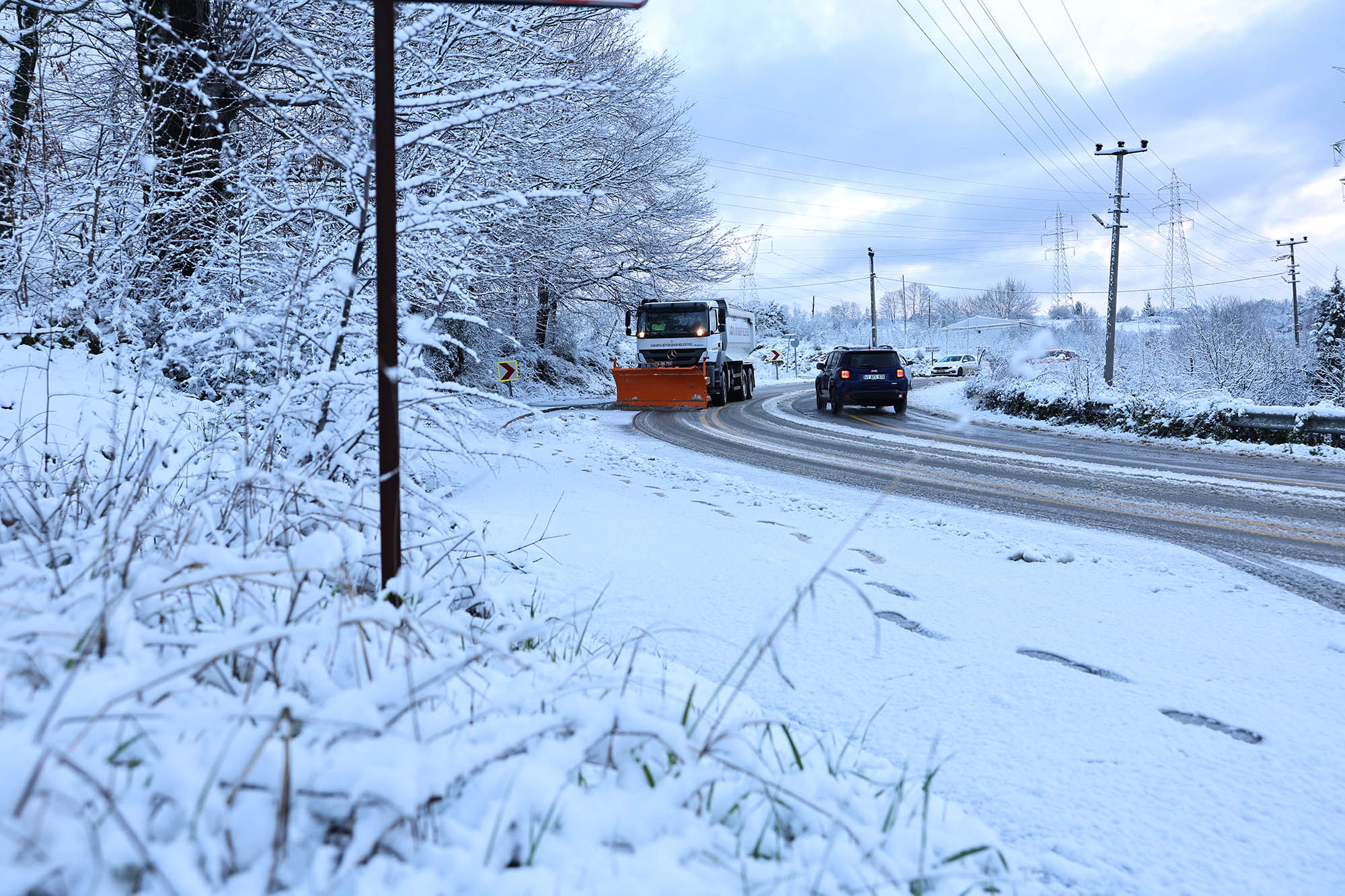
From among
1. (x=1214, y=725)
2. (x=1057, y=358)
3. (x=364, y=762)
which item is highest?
(x=1057, y=358)

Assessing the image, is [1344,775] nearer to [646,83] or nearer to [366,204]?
[366,204]

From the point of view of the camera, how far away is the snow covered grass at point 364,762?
3.80 ft

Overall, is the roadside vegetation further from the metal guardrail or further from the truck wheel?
the truck wheel

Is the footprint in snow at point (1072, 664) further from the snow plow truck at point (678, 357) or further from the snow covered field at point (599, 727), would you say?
the snow plow truck at point (678, 357)

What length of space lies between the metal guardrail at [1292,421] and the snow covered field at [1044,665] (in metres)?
9.18

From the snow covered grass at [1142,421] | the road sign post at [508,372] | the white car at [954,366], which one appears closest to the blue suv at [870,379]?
the snow covered grass at [1142,421]

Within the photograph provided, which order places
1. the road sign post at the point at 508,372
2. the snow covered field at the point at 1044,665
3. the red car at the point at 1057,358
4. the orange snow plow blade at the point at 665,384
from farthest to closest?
the orange snow plow blade at the point at 665,384
the red car at the point at 1057,358
the road sign post at the point at 508,372
the snow covered field at the point at 1044,665

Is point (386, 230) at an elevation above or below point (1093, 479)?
above

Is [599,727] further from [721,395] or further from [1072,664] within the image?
[721,395]

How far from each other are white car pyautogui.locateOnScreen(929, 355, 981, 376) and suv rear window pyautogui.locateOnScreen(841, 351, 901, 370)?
30.2 meters

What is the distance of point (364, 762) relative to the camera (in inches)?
51.2

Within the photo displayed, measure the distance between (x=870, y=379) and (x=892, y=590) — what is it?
16.1 m

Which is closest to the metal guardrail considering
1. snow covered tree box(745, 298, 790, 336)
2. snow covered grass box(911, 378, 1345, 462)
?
snow covered grass box(911, 378, 1345, 462)

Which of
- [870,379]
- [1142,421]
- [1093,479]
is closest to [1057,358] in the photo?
[870,379]
